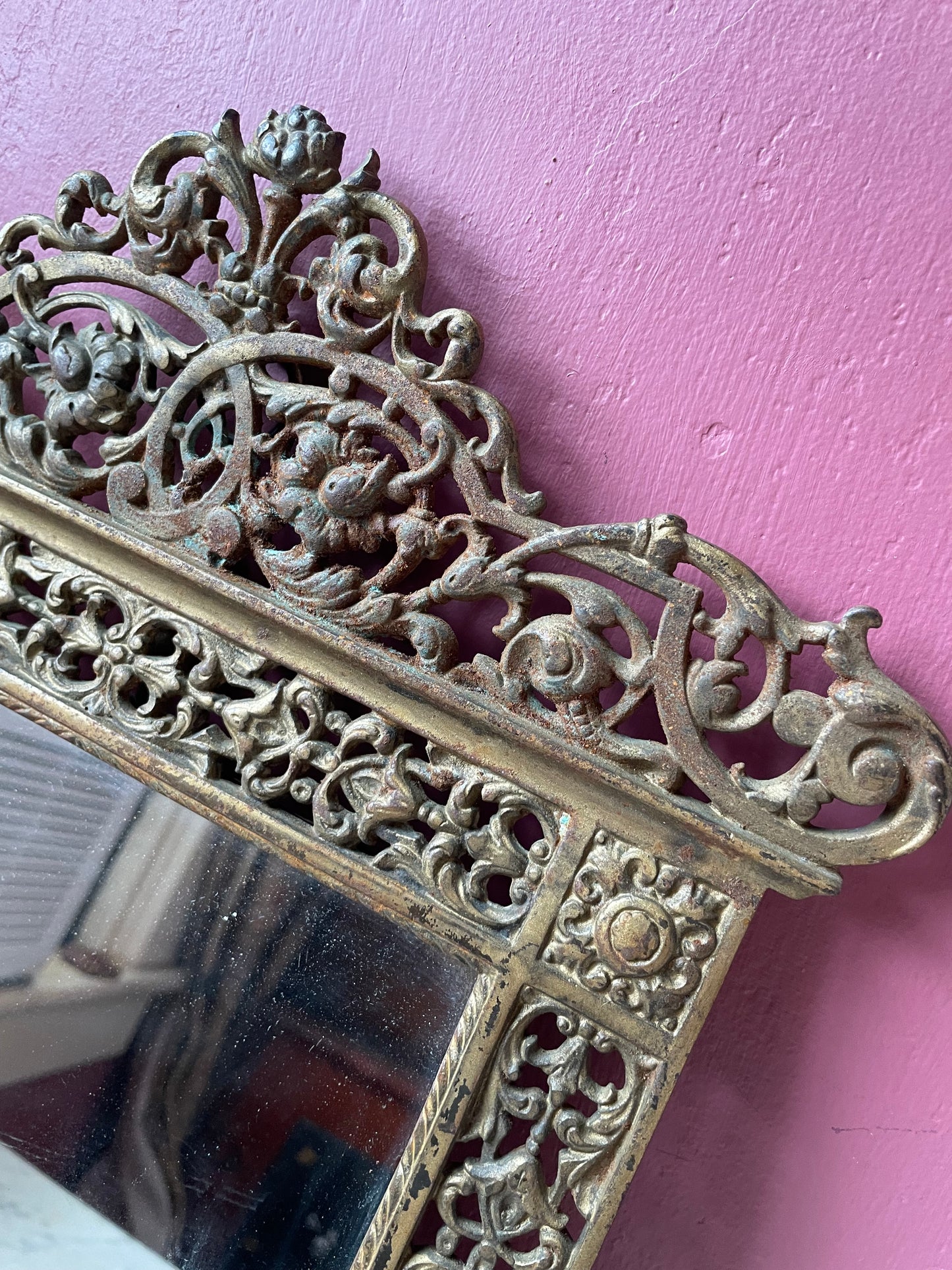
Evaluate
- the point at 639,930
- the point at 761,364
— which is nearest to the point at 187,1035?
the point at 639,930

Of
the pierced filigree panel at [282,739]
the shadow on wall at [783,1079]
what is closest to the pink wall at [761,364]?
the shadow on wall at [783,1079]

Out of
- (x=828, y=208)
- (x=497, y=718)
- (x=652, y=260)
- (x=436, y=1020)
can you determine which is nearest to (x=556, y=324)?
(x=652, y=260)

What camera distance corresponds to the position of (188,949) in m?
0.81

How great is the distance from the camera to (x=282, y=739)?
80 centimetres

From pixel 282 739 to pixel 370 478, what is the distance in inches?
8.9

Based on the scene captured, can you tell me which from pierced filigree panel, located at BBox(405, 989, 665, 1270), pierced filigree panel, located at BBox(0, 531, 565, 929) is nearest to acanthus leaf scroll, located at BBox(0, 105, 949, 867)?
pierced filigree panel, located at BBox(0, 531, 565, 929)

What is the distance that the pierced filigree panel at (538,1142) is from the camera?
71 centimetres

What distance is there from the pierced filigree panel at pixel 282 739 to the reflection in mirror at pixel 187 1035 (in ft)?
0.18

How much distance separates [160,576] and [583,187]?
0.49 meters

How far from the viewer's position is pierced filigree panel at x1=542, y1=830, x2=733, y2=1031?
71 centimetres

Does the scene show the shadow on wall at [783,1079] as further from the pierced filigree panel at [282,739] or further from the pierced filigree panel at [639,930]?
the pierced filigree panel at [282,739]

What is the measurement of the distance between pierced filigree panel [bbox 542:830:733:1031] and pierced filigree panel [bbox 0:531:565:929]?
40 mm

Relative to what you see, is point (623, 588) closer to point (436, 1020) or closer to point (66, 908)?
point (436, 1020)

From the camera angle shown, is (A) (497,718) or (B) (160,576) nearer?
(A) (497,718)
